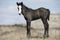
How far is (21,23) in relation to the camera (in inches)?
94.0

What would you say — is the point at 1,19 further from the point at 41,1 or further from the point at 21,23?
the point at 41,1

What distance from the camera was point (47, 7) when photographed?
2.43 m

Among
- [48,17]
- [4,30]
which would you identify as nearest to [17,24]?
[4,30]

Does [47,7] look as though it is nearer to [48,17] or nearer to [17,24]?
[48,17]

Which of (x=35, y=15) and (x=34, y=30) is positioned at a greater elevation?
(x=35, y=15)

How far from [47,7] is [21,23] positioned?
1.49ft

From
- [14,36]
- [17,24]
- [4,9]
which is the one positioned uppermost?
[4,9]

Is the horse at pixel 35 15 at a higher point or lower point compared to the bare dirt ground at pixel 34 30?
higher

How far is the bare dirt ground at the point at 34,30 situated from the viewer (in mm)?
2295

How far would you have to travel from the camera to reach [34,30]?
2.36 metres

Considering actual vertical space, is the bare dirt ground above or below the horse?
below

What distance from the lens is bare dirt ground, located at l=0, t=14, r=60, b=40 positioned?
7.53ft

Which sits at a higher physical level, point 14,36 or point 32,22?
point 32,22

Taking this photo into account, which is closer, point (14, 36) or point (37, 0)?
point (14, 36)
